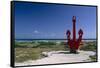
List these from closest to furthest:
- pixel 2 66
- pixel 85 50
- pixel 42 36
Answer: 1. pixel 2 66
2. pixel 42 36
3. pixel 85 50

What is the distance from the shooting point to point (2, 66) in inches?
83.6

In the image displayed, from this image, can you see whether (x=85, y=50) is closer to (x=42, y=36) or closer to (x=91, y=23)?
(x=91, y=23)

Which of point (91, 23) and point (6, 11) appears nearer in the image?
point (6, 11)

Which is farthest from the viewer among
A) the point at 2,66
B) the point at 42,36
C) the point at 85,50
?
the point at 85,50

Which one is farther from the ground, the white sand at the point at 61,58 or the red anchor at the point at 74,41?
the red anchor at the point at 74,41

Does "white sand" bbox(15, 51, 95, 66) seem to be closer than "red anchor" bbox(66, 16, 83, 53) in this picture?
Yes

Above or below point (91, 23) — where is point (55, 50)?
below

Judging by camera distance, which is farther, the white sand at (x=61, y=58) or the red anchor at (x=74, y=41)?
the red anchor at (x=74, y=41)

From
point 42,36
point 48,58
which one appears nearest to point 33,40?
point 42,36

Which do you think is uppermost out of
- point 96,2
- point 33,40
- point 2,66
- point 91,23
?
point 96,2

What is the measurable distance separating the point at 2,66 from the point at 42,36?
484mm

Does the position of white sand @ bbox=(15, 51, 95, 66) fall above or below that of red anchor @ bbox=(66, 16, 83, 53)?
below

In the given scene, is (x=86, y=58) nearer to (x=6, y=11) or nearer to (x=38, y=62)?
(x=38, y=62)

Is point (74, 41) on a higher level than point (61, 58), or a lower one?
higher
